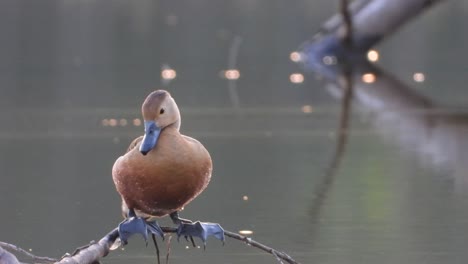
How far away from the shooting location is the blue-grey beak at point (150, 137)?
4965mm

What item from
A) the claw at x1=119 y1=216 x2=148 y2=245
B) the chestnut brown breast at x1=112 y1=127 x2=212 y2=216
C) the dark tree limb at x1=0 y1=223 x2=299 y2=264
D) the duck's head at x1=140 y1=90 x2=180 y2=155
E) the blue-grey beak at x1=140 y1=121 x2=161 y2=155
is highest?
the duck's head at x1=140 y1=90 x2=180 y2=155

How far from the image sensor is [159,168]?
503cm

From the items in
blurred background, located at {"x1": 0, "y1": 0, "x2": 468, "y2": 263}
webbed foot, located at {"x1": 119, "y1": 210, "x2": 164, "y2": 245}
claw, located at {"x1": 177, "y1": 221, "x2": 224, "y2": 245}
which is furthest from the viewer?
blurred background, located at {"x1": 0, "y1": 0, "x2": 468, "y2": 263}

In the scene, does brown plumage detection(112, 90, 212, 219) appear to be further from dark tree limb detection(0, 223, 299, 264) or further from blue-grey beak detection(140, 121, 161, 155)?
dark tree limb detection(0, 223, 299, 264)

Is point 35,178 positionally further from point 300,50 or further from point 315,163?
point 300,50

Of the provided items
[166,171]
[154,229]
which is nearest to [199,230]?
[154,229]

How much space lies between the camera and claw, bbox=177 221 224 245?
5.25 m

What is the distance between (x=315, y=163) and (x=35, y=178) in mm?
1848

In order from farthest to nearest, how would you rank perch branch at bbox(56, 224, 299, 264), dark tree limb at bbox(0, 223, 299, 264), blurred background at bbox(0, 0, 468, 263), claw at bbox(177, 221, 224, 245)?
blurred background at bbox(0, 0, 468, 263), claw at bbox(177, 221, 224, 245), perch branch at bbox(56, 224, 299, 264), dark tree limb at bbox(0, 223, 299, 264)

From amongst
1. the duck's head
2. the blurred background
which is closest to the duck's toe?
the duck's head

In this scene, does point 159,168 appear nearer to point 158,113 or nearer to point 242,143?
point 158,113

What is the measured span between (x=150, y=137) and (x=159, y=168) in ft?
0.38

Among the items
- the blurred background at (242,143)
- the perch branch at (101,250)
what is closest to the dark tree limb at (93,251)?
the perch branch at (101,250)

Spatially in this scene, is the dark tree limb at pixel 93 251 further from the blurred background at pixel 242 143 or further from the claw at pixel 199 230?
the blurred background at pixel 242 143
